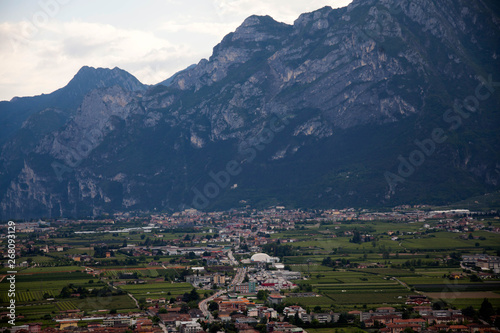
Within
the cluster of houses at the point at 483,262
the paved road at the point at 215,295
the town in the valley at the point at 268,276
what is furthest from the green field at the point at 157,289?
the cluster of houses at the point at 483,262

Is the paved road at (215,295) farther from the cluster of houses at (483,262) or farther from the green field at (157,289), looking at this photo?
the cluster of houses at (483,262)

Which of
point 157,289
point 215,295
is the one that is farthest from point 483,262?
point 157,289

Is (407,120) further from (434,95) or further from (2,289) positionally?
(2,289)

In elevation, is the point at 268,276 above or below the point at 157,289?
above

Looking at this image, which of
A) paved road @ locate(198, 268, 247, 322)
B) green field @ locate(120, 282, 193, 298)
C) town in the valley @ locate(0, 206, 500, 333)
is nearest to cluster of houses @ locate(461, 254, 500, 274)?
town in the valley @ locate(0, 206, 500, 333)

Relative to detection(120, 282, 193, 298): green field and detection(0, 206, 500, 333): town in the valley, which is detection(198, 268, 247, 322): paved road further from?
detection(120, 282, 193, 298): green field

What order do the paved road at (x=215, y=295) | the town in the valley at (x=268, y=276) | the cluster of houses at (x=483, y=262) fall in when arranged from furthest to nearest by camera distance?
the cluster of houses at (x=483, y=262), the paved road at (x=215, y=295), the town in the valley at (x=268, y=276)

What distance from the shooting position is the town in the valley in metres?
67.4

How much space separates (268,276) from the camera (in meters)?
93.8

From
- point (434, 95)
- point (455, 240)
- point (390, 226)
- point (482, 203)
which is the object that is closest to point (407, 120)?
point (434, 95)

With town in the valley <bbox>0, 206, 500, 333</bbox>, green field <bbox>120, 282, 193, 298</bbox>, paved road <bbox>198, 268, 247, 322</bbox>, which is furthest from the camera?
green field <bbox>120, 282, 193, 298</bbox>

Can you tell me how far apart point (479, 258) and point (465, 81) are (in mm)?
110848

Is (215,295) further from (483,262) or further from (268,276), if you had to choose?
(483,262)

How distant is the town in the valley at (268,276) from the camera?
67375 mm
